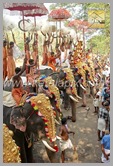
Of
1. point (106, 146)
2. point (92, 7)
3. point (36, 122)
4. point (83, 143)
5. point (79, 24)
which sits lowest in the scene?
point (83, 143)

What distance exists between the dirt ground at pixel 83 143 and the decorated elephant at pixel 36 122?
0.52 meters

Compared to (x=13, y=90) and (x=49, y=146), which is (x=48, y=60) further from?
(x=49, y=146)

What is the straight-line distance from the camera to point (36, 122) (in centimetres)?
254

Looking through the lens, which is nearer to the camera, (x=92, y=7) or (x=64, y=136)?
(x=64, y=136)

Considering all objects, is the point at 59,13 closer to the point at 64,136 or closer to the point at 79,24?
the point at 79,24

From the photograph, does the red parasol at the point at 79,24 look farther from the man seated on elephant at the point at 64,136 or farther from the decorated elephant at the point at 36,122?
the decorated elephant at the point at 36,122

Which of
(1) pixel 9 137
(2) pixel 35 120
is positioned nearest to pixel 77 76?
(2) pixel 35 120

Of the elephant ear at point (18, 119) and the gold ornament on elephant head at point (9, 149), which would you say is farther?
the elephant ear at point (18, 119)

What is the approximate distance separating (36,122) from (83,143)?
45.9 inches

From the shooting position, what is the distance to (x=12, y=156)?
7.29 feet

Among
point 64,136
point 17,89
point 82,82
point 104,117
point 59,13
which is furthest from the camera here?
point 82,82

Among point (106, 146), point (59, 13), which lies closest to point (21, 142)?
point (106, 146)

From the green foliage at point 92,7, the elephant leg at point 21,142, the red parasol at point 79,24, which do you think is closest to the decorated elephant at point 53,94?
the elephant leg at point 21,142

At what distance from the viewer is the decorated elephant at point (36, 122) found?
2504 millimetres
